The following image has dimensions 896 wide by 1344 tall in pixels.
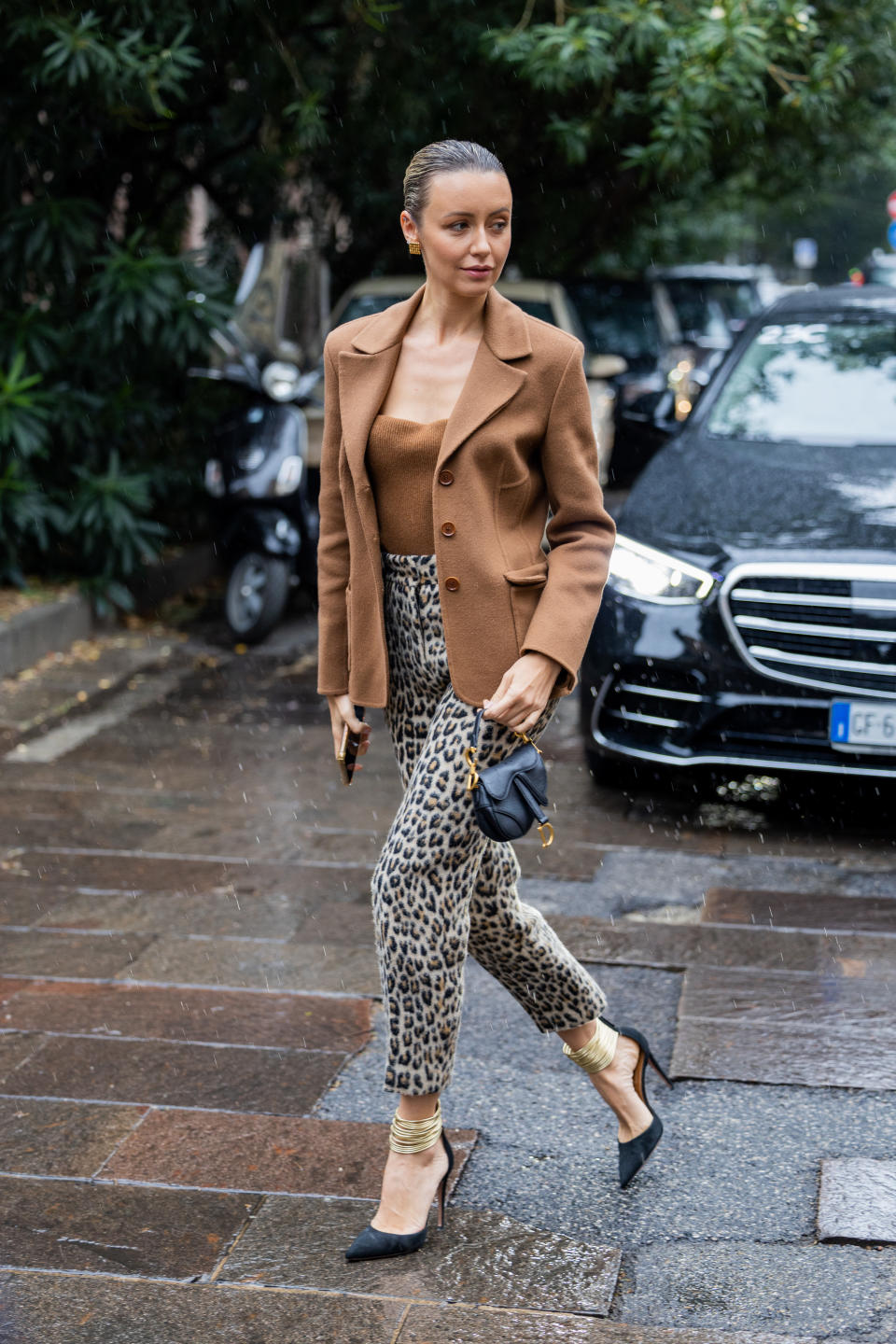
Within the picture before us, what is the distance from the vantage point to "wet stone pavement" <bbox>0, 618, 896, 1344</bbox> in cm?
280

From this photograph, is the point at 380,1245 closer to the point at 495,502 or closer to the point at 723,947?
the point at 495,502

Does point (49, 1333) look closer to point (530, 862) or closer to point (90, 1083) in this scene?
point (90, 1083)

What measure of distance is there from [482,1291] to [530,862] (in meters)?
2.41

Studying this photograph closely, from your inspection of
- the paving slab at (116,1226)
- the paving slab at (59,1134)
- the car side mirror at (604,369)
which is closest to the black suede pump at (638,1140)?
the paving slab at (116,1226)

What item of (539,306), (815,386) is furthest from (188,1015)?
(539,306)

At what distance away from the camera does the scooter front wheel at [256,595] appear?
8.36 m

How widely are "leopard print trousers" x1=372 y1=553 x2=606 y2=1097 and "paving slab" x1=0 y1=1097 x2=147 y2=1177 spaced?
2.62 feet

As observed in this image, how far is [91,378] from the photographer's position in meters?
8.74

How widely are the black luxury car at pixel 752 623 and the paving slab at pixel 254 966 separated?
1.45 meters

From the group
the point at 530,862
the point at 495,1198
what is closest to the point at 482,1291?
the point at 495,1198

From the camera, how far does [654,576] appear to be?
5395 mm

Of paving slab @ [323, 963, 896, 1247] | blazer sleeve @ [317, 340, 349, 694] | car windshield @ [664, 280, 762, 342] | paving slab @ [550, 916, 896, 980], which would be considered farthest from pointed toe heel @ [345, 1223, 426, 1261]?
car windshield @ [664, 280, 762, 342]

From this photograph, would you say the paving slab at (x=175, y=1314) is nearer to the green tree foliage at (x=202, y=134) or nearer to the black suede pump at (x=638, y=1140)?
the black suede pump at (x=638, y=1140)

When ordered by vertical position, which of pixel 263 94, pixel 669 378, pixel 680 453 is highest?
pixel 263 94
